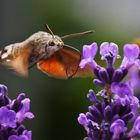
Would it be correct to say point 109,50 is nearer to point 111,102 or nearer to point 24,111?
point 111,102

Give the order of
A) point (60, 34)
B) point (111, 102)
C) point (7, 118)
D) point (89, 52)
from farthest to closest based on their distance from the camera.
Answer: point (60, 34) → point (89, 52) → point (111, 102) → point (7, 118)

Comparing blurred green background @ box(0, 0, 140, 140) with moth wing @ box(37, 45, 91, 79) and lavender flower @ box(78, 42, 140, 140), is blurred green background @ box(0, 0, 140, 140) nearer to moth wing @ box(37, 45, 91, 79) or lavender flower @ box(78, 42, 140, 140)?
moth wing @ box(37, 45, 91, 79)

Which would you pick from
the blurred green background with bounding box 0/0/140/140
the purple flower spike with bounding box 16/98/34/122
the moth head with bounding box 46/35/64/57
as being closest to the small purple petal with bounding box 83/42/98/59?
the moth head with bounding box 46/35/64/57

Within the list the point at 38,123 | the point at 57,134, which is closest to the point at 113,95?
the point at 57,134

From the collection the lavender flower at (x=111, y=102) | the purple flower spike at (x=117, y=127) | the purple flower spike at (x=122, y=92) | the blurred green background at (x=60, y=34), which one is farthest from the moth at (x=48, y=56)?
the blurred green background at (x=60, y=34)

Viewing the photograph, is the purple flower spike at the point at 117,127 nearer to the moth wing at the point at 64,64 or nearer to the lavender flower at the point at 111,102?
the lavender flower at the point at 111,102

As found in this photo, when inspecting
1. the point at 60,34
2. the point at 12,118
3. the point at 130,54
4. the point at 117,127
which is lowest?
the point at 60,34

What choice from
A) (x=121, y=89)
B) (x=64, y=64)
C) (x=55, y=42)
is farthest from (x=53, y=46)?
(x=121, y=89)

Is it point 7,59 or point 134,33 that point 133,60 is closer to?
point 7,59
